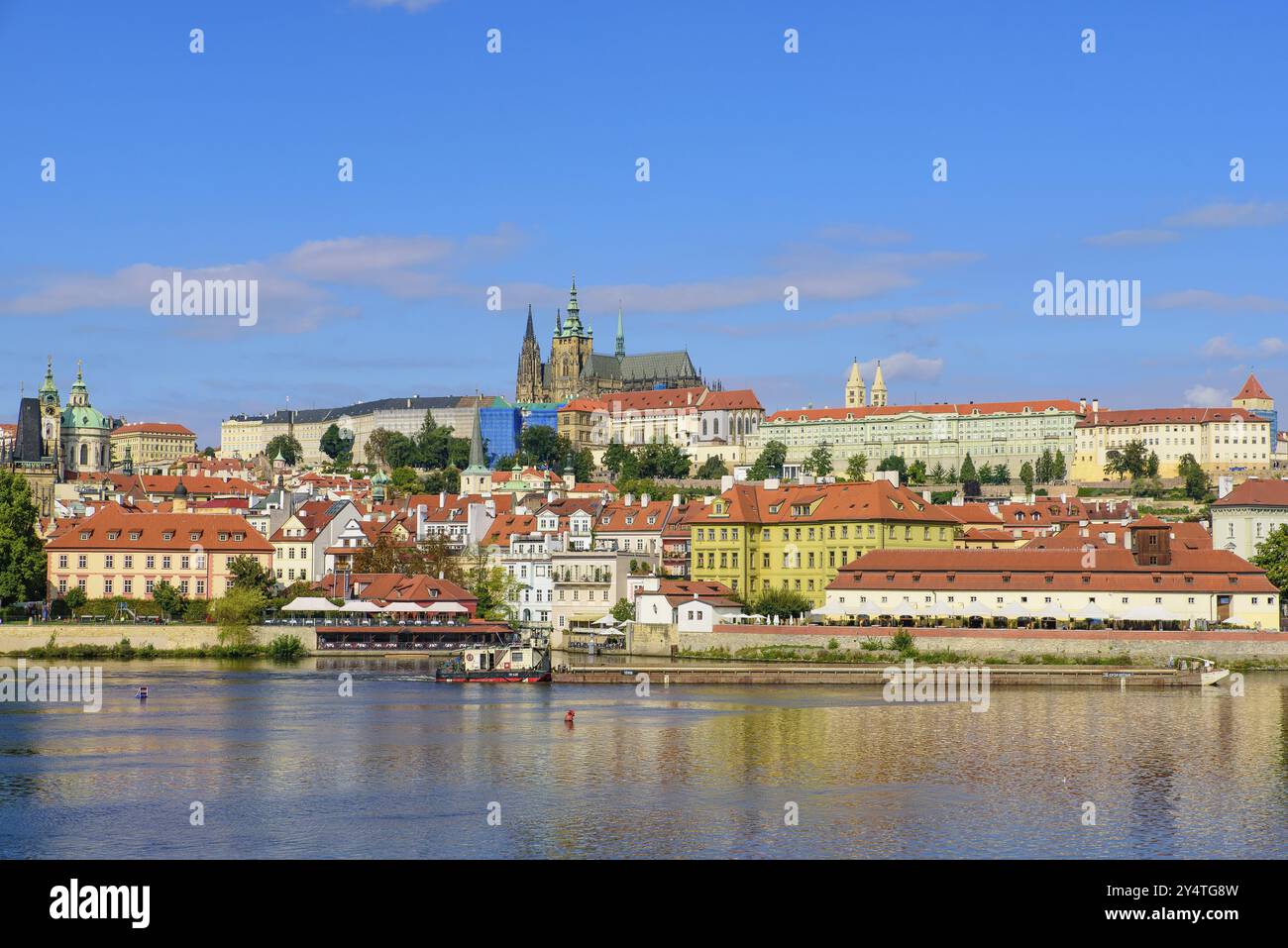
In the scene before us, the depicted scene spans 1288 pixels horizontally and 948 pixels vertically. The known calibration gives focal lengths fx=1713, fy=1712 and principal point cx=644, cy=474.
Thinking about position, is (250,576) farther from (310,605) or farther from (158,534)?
(158,534)

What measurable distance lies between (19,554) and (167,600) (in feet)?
25.2

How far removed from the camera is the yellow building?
71562 mm

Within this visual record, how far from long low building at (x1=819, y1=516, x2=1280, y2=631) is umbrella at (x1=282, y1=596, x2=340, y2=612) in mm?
20819

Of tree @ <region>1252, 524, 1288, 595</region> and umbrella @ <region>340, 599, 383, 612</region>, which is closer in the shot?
tree @ <region>1252, 524, 1288, 595</region>

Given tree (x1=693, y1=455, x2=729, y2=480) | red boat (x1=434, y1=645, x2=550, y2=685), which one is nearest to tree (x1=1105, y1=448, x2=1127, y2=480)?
tree (x1=693, y1=455, x2=729, y2=480)

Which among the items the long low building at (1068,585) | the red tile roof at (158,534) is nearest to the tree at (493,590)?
the red tile roof at (158,534)

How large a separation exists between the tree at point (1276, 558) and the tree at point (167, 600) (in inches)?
1766

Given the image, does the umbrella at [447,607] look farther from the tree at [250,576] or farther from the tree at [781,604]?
the tree at [781,604]

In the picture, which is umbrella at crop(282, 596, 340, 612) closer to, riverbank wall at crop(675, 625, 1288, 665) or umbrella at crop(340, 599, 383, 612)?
umbrella at crop(340, 599, 383, 612)

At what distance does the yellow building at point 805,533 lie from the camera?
71.6 metres

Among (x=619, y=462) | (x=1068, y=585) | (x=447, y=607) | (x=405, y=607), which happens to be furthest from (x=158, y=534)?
(x=619, y=462)

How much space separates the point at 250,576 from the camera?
244 feet
